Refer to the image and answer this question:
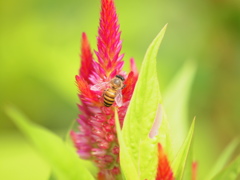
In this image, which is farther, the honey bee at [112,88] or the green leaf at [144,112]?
the honey bee at [112,88]

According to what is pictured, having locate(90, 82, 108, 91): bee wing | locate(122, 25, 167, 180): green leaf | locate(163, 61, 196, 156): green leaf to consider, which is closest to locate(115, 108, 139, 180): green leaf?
locate(122, 25, 167, 180): green leaf

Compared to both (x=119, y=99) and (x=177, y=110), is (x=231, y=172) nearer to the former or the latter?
(x=119, y=99)

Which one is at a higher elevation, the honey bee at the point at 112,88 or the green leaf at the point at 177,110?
the honey bee at the point at 112,88

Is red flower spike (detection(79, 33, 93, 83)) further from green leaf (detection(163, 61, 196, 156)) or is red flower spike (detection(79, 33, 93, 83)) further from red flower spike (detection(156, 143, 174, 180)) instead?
green leaf (detection(163, 61, 196, 156))

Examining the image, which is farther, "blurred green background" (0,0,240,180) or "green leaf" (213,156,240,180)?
"blurred green background" (0,0,240,180)

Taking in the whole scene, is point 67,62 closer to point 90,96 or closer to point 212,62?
point 212,62

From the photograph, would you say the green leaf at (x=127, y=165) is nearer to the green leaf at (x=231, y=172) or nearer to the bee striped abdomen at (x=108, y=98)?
the bee striped abdomen at (x=108, y=98)

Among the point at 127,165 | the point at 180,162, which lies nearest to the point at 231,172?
the point at 180,162

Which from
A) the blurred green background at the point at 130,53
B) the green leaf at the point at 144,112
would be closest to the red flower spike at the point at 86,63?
the green leaf at the point at 144,112

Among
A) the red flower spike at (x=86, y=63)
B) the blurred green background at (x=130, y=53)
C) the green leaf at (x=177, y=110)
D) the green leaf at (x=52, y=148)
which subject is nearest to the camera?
the green leaf at (x=52, y=148)
